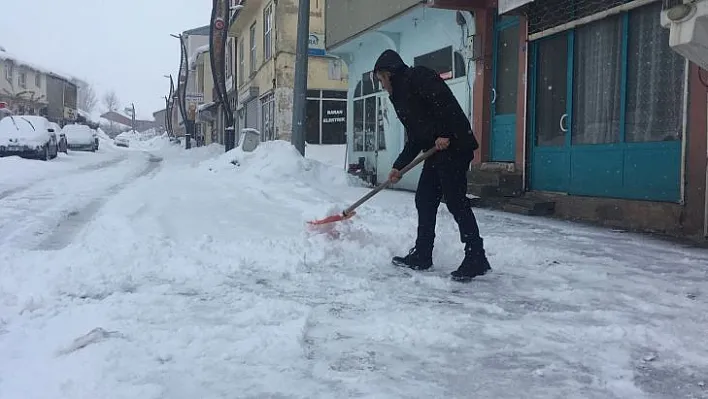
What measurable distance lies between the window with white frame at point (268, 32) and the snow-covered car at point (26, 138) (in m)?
8.23

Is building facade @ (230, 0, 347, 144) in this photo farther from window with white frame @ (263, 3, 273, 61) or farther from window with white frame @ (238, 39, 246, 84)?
window with white frame @ (238, 39, 246, 84)

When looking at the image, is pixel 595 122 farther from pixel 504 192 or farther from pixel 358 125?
pixel 358 125

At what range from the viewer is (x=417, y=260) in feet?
15.9

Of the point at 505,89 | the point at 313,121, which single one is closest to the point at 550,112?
the point at 505,89

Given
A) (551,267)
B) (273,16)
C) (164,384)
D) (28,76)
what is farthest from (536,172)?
(28,76)

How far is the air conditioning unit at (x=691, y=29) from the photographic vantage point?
4816 mm

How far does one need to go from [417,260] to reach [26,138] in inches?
761

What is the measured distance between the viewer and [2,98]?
46312mm

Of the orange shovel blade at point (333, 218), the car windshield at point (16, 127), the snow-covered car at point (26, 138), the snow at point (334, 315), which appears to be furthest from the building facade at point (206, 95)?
the snow at point (334, 315)

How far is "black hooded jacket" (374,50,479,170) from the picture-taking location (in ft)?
15.0

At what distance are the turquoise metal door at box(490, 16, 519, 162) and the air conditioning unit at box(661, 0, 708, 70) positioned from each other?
15.4 feet

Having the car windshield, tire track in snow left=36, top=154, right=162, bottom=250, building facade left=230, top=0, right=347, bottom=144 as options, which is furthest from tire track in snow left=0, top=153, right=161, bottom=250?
the car windshield

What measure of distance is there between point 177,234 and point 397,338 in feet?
10.9

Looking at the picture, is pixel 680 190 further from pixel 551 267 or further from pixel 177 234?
pixel 177 234
